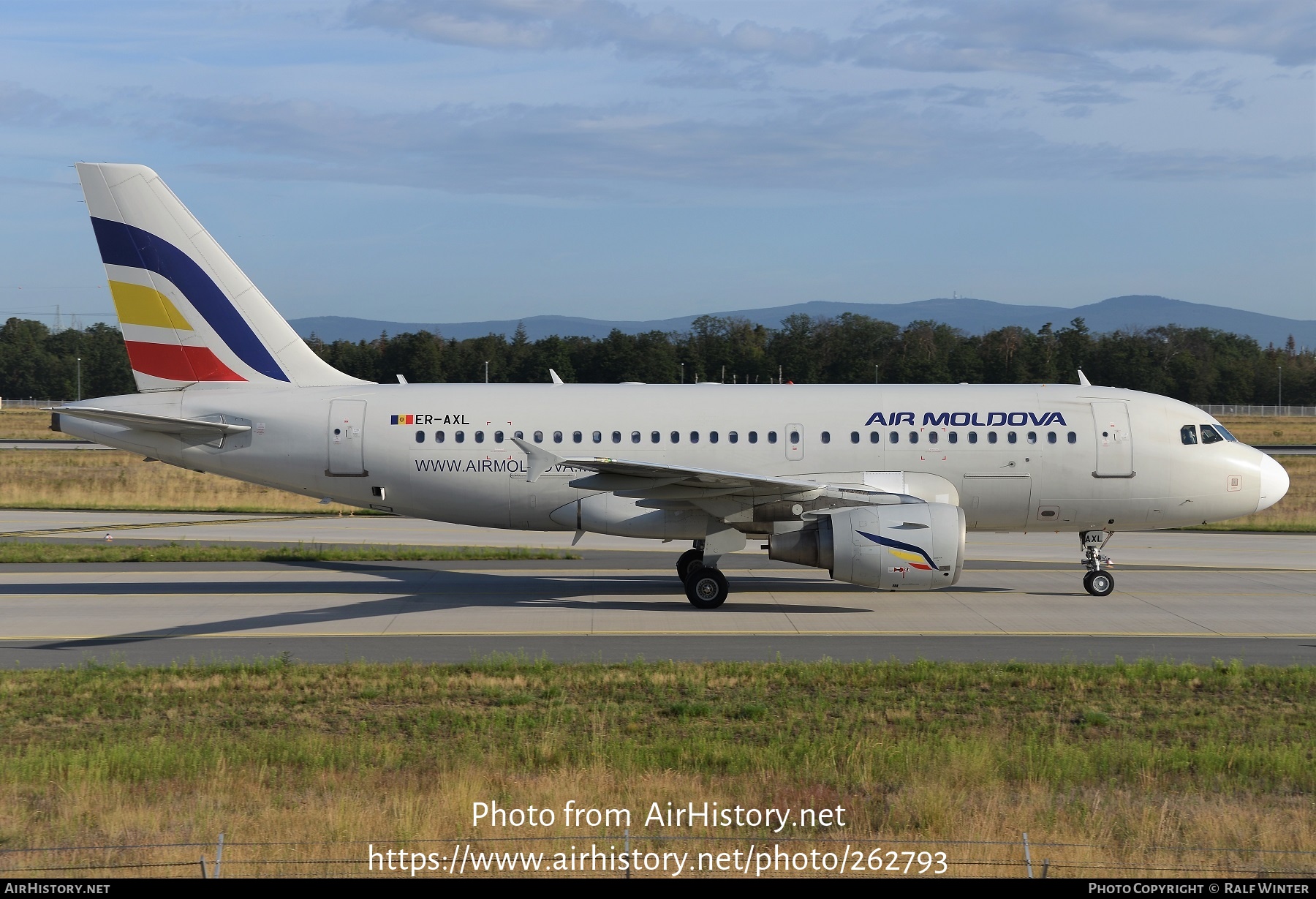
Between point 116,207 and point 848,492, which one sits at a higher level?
point 116,207

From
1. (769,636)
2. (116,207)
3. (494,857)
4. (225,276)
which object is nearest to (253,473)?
(225,276)

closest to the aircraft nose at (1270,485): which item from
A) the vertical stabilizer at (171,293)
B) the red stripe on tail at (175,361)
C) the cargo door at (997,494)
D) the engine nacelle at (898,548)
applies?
the cargo door at (997,494)

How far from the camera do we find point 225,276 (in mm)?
22828

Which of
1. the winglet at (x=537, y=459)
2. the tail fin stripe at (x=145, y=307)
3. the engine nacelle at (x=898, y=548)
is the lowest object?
the engine nacelle at (x=898, y=548)

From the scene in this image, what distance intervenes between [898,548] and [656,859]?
38.4 ft

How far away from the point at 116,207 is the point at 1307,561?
28.1 metres

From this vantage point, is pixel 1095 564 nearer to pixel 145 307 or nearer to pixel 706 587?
pixel 706 587

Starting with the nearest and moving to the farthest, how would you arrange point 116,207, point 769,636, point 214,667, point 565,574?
point 214,667
point 769,636
point 116,207
point 565,574

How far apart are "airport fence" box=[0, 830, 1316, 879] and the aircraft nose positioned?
51.0 ft

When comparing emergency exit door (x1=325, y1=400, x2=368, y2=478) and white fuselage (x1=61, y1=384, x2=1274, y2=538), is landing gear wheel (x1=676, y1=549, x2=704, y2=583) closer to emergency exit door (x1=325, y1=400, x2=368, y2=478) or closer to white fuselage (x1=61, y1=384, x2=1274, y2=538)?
white fuselage (x1=61, y1=384, x2=1274, y2=538)

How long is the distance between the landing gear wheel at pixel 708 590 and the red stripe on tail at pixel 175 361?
10.5 metres

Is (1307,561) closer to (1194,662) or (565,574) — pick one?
(1194,662)

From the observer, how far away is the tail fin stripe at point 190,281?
2242cm

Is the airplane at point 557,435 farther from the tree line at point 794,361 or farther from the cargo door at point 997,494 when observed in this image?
the tree line at point 794,361
